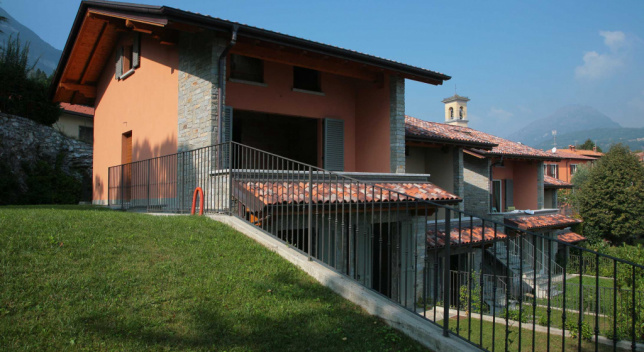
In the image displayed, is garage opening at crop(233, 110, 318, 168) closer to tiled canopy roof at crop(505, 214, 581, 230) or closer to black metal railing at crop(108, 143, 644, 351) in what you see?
black metal railing at crop(108, 143, 644, 351)

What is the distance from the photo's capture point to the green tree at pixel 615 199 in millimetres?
27000

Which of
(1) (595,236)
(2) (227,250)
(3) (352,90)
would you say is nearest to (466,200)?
(3) (352,90)

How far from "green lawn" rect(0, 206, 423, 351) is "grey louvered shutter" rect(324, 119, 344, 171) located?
768 centimetres

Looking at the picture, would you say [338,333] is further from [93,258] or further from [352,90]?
[352,90]

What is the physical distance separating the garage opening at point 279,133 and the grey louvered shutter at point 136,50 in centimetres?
331

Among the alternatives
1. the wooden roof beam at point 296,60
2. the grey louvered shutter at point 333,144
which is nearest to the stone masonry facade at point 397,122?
the wooden roof beam at point 296,60

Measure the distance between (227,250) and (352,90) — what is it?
9.50 metres

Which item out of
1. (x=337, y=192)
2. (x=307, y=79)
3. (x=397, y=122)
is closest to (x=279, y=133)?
(x=307, y=79)

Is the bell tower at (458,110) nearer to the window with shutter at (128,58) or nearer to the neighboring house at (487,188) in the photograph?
the neighboring house at (487,188)

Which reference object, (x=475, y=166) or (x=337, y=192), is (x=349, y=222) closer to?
(x=337, y=192)

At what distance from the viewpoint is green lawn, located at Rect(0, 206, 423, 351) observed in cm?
383

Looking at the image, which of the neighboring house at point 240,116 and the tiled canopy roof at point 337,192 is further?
the neighboring house at point 240,116

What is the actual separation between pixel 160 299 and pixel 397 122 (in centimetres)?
996

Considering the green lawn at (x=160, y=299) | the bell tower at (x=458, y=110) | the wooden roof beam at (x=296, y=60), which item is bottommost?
the green lawn at (x=160, y=299)
